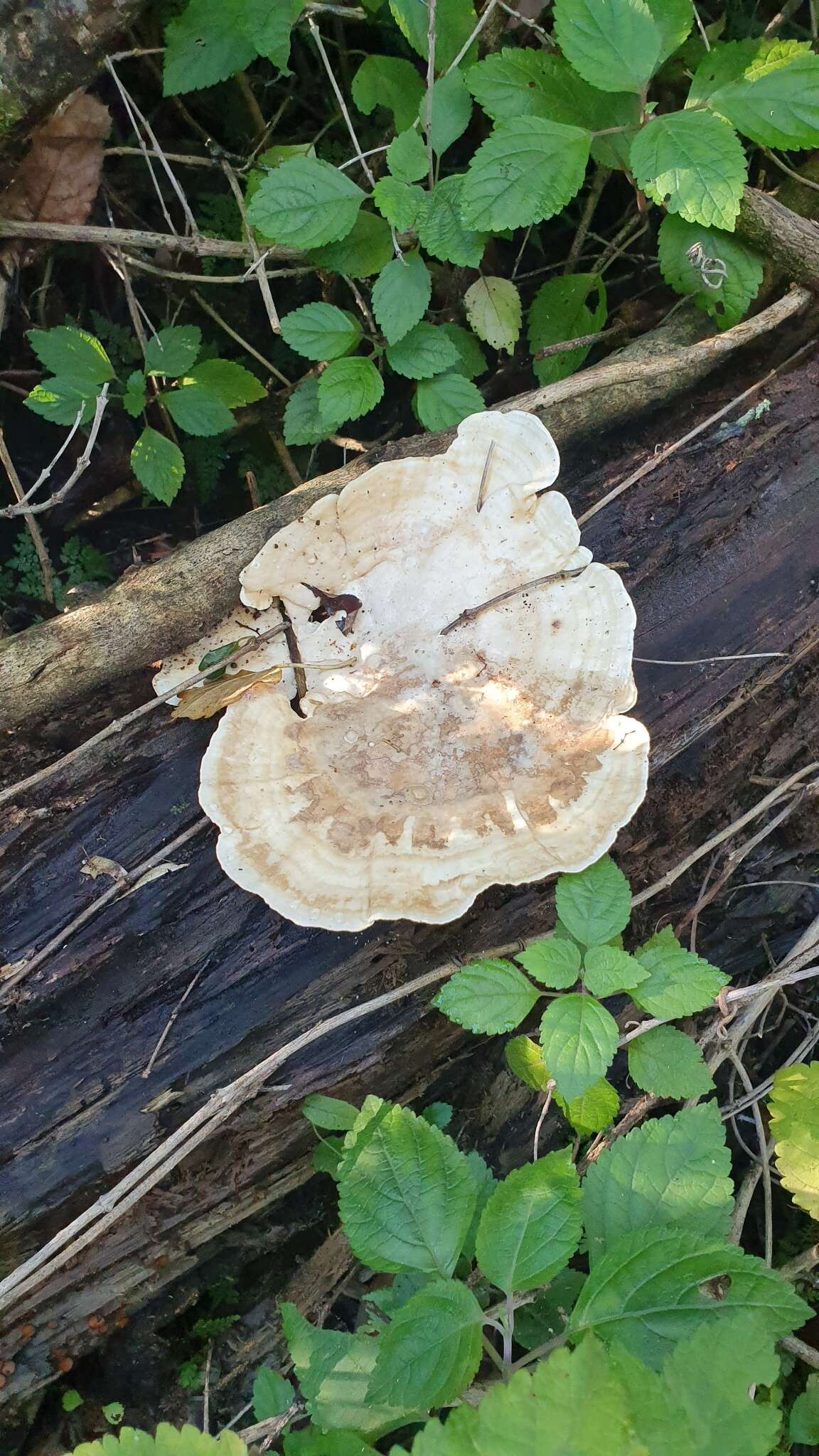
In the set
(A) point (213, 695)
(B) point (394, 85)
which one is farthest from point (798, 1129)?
(B) point (394, 85)

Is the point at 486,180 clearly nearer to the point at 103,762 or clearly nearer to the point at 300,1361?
the point at 103,762

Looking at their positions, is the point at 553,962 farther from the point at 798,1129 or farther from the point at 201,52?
the point at 201,52

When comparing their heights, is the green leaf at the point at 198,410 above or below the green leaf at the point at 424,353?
above

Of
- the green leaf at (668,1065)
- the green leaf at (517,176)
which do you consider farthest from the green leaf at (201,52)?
the green leaf at (668,1065)

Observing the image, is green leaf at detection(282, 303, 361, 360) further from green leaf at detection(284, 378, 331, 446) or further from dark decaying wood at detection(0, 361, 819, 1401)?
dark decaying wood at detection(0, 361, 819, 1401)

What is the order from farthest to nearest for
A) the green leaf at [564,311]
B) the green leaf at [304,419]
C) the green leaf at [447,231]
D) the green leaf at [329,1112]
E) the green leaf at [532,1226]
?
1. the green leaf at [564,311]
2. the green leaf at [304,419]
3. the green leaf at [447,231]
4. the green leaf at [329,1112]
5. the green leaf at [532,1226]

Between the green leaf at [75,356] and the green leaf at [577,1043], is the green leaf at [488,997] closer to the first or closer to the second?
the green leaf at [577,1043]

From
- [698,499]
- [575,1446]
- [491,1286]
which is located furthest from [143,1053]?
[698,499]
